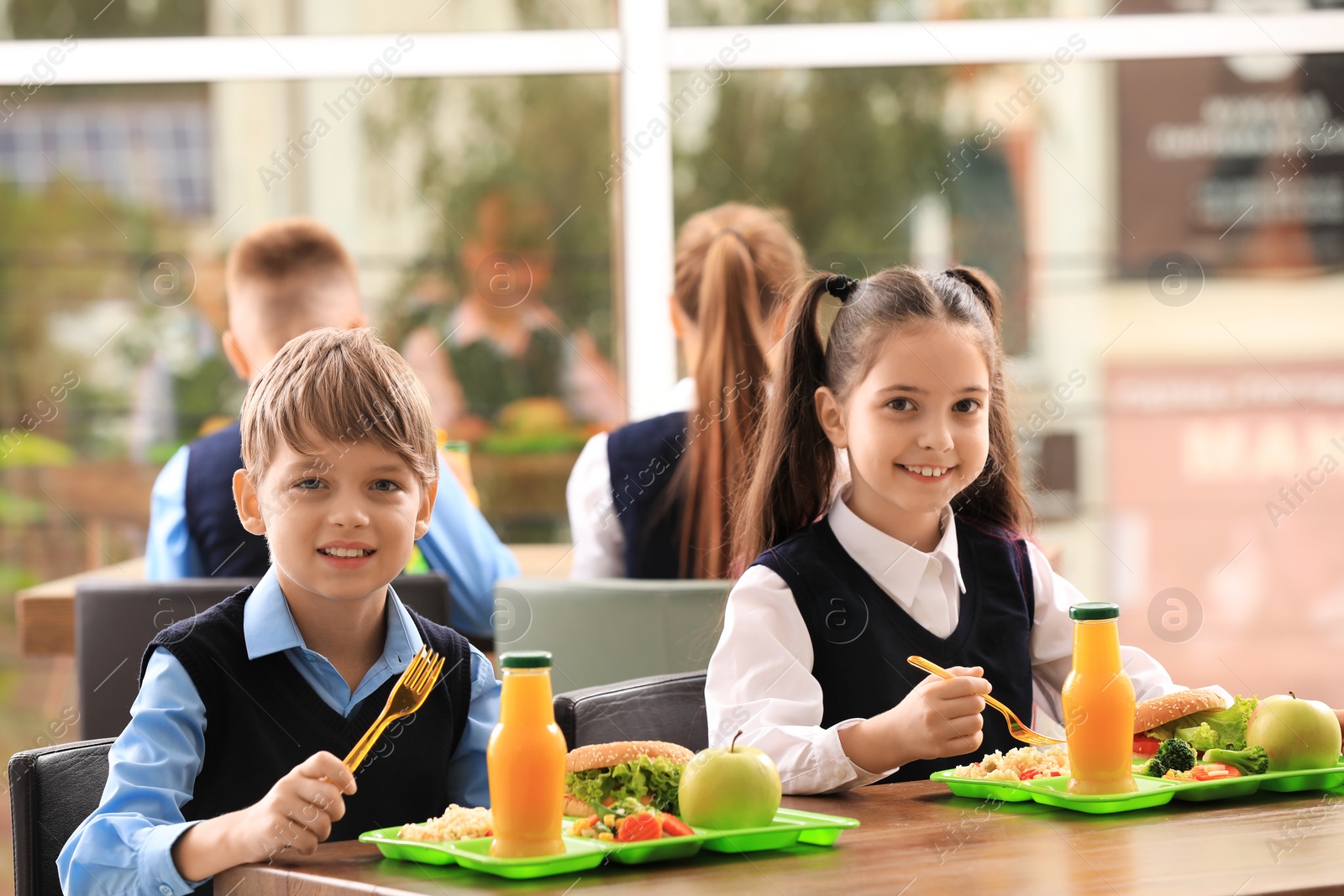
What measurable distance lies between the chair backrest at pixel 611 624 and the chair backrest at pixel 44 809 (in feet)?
2.47

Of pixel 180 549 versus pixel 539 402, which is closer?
pixel 180 549

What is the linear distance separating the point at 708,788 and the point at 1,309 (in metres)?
4.14

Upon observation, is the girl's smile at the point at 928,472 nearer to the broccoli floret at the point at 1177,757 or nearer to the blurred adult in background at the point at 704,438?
the broccoli floret at the point at 1177,757

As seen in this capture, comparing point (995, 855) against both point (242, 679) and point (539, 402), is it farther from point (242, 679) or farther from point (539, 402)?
point (539, 402)

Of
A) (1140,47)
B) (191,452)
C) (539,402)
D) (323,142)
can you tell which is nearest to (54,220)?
(323,142)

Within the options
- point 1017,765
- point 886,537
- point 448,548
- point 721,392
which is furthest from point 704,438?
point 1017,765

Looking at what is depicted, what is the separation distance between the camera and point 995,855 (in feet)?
3.38

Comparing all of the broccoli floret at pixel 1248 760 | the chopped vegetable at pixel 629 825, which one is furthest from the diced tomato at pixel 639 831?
the broccoli floret at pixel 1248 760

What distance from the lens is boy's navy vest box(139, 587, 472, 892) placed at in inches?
50.9

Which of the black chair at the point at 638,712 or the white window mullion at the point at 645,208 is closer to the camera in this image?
the black chair at the point at 638,712

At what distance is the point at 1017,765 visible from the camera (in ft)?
4.17

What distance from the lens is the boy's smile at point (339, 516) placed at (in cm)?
129

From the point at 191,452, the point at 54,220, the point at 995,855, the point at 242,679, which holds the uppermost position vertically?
the point at 54,220

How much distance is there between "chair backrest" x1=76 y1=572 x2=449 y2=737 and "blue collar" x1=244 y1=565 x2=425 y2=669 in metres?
0.53
